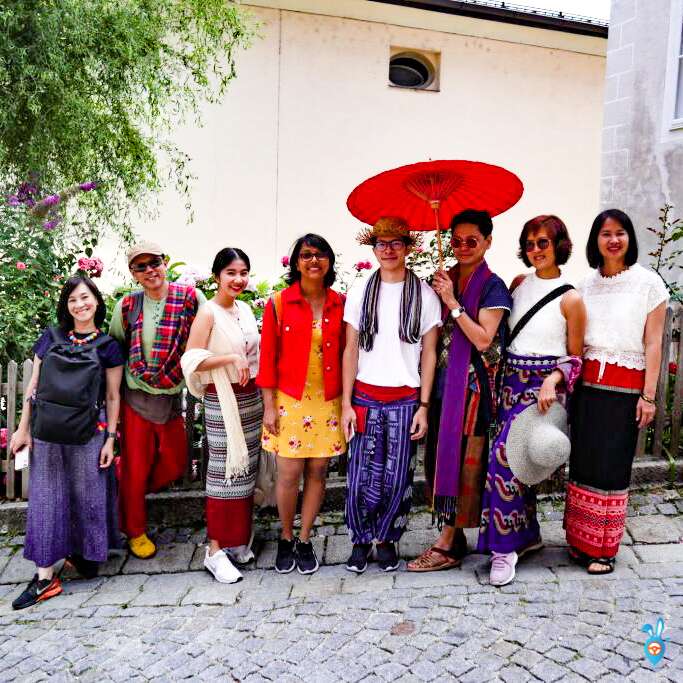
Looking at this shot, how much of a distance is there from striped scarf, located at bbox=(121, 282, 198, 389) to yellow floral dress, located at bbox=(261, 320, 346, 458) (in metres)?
0.62

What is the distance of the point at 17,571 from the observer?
3.78m

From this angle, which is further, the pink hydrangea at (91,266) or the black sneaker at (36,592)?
the pink hydrangea at (91,266)

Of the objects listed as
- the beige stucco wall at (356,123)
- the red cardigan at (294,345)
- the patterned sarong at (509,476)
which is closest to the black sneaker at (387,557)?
the patterned sarong at (509,476)

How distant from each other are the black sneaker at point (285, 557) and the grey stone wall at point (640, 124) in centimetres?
489

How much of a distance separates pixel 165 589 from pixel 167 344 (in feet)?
4.36

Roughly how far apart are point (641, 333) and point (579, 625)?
4.72 feet

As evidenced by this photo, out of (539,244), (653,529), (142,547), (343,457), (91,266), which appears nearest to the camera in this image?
(539,244)

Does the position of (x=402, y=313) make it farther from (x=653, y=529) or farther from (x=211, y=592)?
(x=653, y=529)

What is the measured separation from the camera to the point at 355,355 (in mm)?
3467

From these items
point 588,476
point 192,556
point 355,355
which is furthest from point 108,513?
point 588,476

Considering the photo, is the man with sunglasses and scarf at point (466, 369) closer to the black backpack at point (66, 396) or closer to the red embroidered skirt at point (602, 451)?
the red embroidered skirt at point (602, 451)

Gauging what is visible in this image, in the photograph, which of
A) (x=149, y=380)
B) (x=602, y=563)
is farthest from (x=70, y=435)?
(x=602, y=563)

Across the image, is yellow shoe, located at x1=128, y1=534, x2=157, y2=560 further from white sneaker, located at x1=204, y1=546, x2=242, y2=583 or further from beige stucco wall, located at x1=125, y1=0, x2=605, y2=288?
beige stucco wall, located at x1=125, y1=0, x2=605, y2=288
